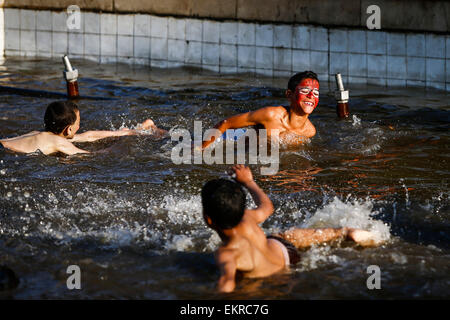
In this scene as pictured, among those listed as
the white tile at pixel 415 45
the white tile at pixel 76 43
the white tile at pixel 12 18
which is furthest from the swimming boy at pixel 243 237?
the white tile at pixel 12 18

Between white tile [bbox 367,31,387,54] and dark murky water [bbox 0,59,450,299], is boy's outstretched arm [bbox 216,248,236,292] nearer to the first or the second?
dark murky water [bbox 0,59,450,299]

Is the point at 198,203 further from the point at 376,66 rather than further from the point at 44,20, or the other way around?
the point at 44,20

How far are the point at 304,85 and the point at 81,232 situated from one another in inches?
126

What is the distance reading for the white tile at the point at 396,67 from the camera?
10305 millimetres

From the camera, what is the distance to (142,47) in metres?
12.1

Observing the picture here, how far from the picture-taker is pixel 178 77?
11445 millimetres

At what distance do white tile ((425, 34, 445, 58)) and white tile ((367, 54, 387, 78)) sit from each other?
0.68m

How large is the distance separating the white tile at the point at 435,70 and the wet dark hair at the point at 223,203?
6.76 meters

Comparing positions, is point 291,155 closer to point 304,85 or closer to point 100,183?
point 304,85

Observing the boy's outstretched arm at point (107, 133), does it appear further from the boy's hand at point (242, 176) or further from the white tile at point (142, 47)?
the white tile at point (142, 47)

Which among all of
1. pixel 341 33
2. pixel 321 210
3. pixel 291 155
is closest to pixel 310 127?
pixel 291 155

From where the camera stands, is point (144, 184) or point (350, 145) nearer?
point (144, 184)

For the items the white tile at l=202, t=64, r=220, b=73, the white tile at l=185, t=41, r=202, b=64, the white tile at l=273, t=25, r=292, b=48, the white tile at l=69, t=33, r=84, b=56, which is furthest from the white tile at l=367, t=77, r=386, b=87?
the white tile at l=69, t=33, r=84, b=56

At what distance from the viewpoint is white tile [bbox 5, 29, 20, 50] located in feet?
42.5
